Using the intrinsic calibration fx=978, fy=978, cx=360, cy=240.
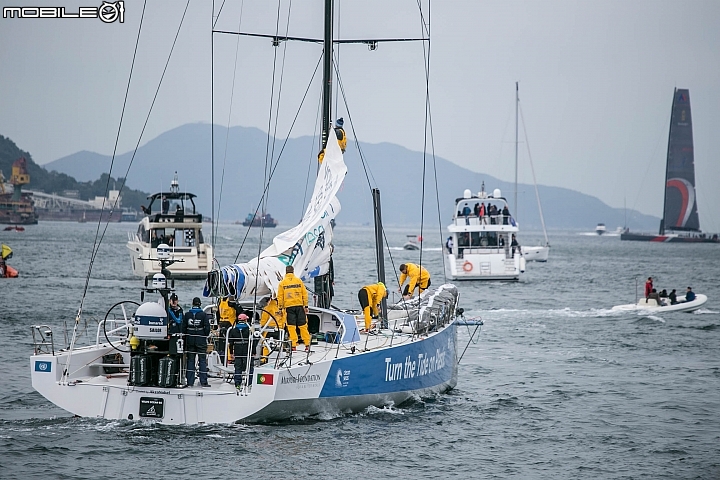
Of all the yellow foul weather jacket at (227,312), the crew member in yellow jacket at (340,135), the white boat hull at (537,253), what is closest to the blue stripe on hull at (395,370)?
the yellow foul weather jacket at (227,312)

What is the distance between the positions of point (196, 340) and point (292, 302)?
69.8 inches

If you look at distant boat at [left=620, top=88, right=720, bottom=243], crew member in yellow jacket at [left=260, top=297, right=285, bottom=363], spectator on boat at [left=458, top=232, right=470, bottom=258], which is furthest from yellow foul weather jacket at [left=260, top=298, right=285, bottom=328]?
distant boat at [left=620, top=88, right=720, bottom=243]

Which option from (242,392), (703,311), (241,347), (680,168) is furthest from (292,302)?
(680,168)

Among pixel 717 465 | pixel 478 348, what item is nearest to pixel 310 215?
pixel 717 465

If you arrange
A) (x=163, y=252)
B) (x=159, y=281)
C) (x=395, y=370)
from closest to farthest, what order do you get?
(x=163, y=252), (x=159, y=281), (x=395, y=370)

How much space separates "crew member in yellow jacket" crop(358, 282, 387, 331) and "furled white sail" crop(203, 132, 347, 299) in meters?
0.94

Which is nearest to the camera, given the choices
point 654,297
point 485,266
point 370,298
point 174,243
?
point 370,298

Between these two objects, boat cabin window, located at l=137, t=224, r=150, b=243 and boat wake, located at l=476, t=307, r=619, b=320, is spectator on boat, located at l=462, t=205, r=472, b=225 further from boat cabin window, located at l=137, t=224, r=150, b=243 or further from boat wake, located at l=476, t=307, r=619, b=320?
boat cabin window, located at l=137, t=224, r=150, b=243

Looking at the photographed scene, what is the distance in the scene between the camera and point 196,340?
1380 cm

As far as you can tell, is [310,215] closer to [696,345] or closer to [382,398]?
[382,398]

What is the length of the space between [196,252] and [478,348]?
79.5ft

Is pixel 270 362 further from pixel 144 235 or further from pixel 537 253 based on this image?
pixel 537 253

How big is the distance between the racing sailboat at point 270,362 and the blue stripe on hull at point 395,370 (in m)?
0.02

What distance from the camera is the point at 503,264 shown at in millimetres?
50531
